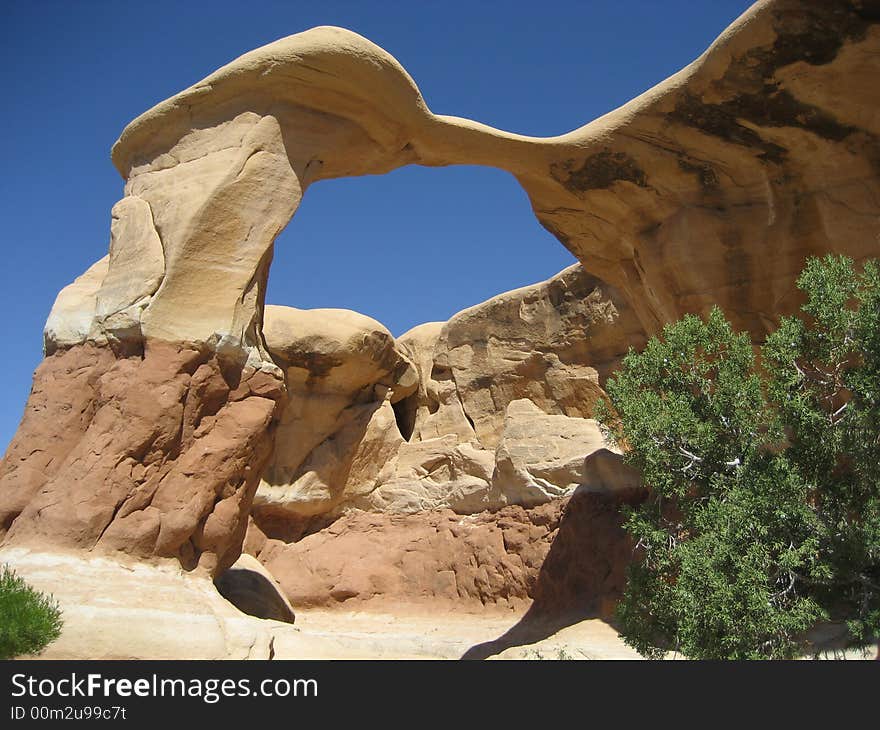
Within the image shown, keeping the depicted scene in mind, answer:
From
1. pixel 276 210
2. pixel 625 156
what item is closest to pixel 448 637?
pixel 276 210

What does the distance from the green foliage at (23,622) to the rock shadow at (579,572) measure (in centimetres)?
800

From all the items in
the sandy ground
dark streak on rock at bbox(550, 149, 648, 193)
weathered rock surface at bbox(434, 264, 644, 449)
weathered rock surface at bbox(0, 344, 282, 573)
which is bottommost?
the sandy ground

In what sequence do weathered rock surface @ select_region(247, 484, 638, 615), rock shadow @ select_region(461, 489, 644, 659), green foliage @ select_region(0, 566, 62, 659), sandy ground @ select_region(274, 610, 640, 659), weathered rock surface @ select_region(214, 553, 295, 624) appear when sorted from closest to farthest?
1. green foliage @ select_region(0, 566, 62, 659)
2. sandy ground @ select_region(274, 610, 640, 659)
3. weathered rock surface @ select_region(214, 553, 295, 624)
4. rock shadow @ select_region(461, 489, 644, 659)
5. weathered rock surface @ select_region(247, 484, 638, 615)

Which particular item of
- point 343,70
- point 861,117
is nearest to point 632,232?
point 861,117

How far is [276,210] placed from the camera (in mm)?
10906

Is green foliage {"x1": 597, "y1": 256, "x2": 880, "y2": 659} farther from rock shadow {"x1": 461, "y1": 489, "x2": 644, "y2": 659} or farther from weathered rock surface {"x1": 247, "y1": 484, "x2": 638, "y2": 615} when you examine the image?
weathered rock surface {"x1": 247, "y1": 484, "x2": 638, "y2": 615}

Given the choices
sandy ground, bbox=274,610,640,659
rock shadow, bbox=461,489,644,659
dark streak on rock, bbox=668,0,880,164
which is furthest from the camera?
rock shadow, bbox=461,489,644,659

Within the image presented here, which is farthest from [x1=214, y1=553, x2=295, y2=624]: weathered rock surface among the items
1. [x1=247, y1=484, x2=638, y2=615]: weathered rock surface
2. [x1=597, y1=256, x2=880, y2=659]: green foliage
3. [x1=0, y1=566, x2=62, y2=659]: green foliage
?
[x1=597, y1=256, x2=880, y2=659]: green foliage

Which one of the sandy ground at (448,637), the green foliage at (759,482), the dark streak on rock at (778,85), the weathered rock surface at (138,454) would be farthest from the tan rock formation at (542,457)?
the weathered rock surface at (138,454)

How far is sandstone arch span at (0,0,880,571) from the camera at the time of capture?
9516 mm

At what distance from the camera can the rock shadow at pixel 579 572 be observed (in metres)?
14.0

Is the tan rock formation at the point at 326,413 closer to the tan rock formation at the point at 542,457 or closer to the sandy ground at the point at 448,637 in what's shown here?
the sandy ground at the point at 448,637

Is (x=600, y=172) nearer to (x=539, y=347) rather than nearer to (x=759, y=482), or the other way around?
(x=759, y=482)

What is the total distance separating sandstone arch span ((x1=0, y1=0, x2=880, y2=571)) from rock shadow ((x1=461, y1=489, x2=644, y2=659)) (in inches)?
145
